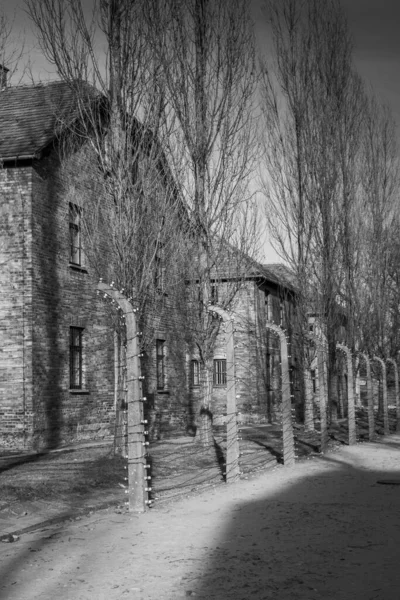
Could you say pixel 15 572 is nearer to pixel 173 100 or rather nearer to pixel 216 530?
pixel 216 530

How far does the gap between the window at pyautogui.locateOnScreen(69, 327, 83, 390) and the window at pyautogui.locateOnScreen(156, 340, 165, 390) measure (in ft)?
16.7

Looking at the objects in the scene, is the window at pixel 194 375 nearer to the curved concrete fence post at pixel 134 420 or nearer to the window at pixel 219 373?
the window at pixel 219 373

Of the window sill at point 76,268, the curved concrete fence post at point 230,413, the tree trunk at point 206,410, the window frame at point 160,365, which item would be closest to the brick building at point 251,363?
the window frame at point 160,365

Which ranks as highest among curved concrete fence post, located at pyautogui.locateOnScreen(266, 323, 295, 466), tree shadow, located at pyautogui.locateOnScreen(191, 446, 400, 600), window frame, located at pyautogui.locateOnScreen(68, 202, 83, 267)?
window frame, located at pyautogui.locateOnScreen(68, 202, 83, 267)

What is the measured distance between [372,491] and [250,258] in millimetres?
8570

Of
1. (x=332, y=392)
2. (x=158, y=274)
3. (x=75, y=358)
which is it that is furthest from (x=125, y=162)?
(x=332, y=392)

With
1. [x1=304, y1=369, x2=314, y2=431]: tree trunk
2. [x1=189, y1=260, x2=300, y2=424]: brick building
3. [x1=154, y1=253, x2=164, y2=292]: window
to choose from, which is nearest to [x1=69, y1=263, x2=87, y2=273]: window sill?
[x1=154, y1=253, x2=164, y2=292]: window

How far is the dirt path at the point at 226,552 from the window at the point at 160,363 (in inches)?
561

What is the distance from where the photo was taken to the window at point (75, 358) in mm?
20219

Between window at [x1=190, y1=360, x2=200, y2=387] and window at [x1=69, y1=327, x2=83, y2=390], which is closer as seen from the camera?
window at [x1=69, y1=327, x2=83, y2=390]

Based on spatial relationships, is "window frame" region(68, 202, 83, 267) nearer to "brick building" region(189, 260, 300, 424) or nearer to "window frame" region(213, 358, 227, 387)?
"brick building" region(189, 260, 300, 424)

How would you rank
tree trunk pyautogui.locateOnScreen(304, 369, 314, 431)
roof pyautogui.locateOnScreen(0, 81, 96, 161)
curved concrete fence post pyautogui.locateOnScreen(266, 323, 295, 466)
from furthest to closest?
tree trunk pyautogui.locateOnScreen(304, 369, 314, 431)
roof pyautogui.locateOnScreen(0, 81, 96, 161)
curved concrete fence post pyautogui.locateOnScreen(266, 323, 295, 466)

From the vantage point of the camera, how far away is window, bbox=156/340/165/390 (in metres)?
25.5

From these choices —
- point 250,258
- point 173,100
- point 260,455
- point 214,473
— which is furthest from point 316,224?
point 214,473
